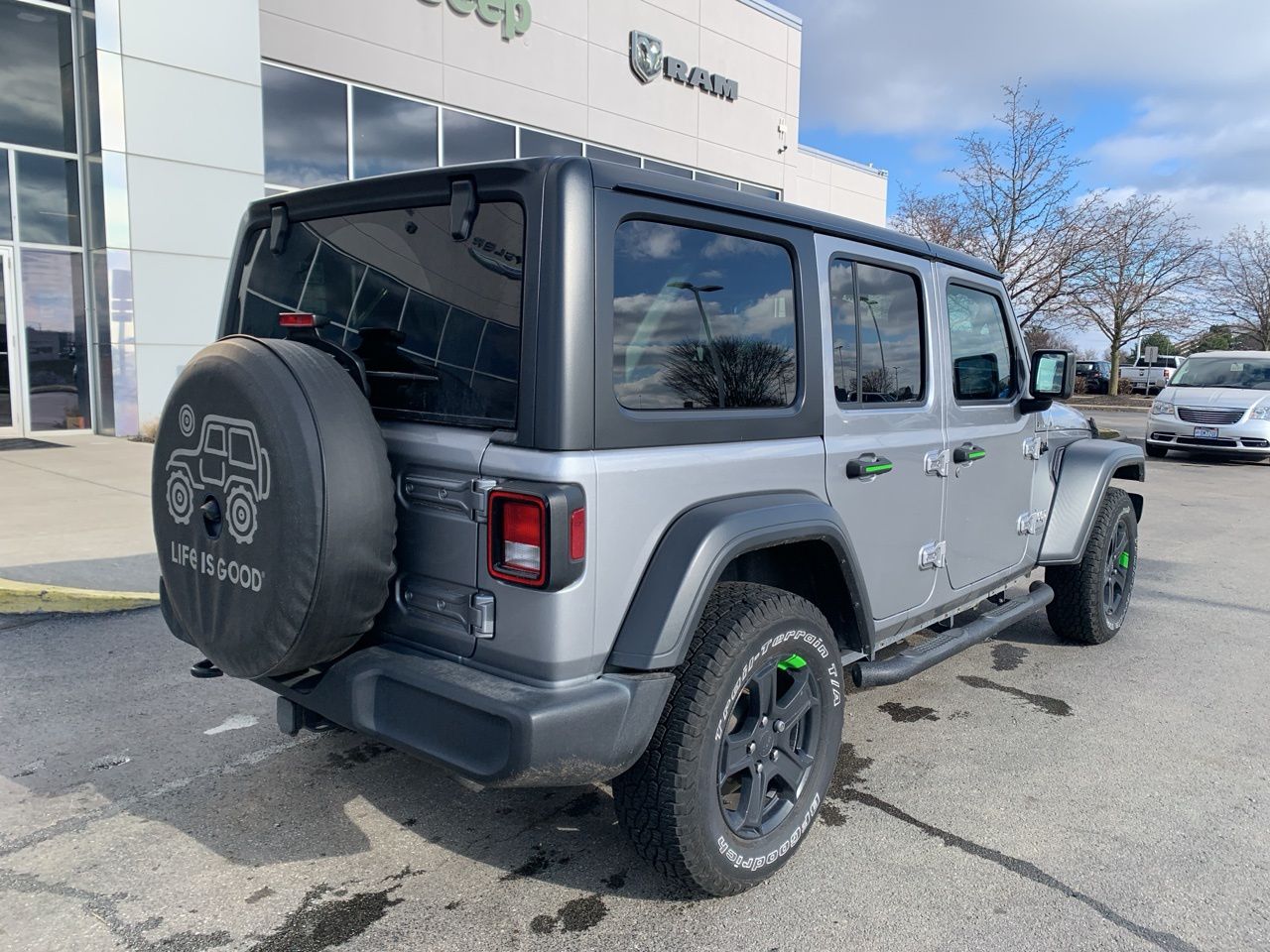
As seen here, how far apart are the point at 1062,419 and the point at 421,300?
3.70 meters

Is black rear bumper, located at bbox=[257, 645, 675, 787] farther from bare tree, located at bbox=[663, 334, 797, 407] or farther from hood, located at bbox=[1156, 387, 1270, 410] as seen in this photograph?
hood, located at bbox=[1156, 387, 1270, 410]

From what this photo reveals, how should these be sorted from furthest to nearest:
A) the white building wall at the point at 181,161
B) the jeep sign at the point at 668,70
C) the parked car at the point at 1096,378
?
the parked car at the point at 1096,378
the jeep sign at the point at 668,70
the white building wall at the point at 181,161

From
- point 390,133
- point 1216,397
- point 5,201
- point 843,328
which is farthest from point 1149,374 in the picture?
point 843,328

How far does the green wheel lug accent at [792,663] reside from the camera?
2.84m

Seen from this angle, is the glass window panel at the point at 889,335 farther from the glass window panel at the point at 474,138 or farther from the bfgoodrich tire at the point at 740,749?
the glass window panel at the point at 474,138

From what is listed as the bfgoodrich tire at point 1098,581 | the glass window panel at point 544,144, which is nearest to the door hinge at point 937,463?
the bfgoodrich tire at point 1098,581

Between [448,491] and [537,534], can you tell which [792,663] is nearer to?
[537,534]

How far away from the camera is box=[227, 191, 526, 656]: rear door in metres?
2.42

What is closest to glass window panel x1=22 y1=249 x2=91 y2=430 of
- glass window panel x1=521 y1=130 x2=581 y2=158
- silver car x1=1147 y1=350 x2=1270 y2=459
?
glass window panel x1=521 y1=130 x2=581 y2=158

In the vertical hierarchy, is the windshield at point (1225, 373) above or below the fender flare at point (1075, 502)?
above

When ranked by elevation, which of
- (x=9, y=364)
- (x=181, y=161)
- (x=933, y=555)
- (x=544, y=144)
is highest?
(x=544, y=144)

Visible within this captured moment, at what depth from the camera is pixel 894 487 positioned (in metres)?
3.42

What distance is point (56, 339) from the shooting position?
1248 cm

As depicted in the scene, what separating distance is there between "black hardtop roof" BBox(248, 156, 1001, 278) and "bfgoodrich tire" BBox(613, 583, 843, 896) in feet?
3.82
